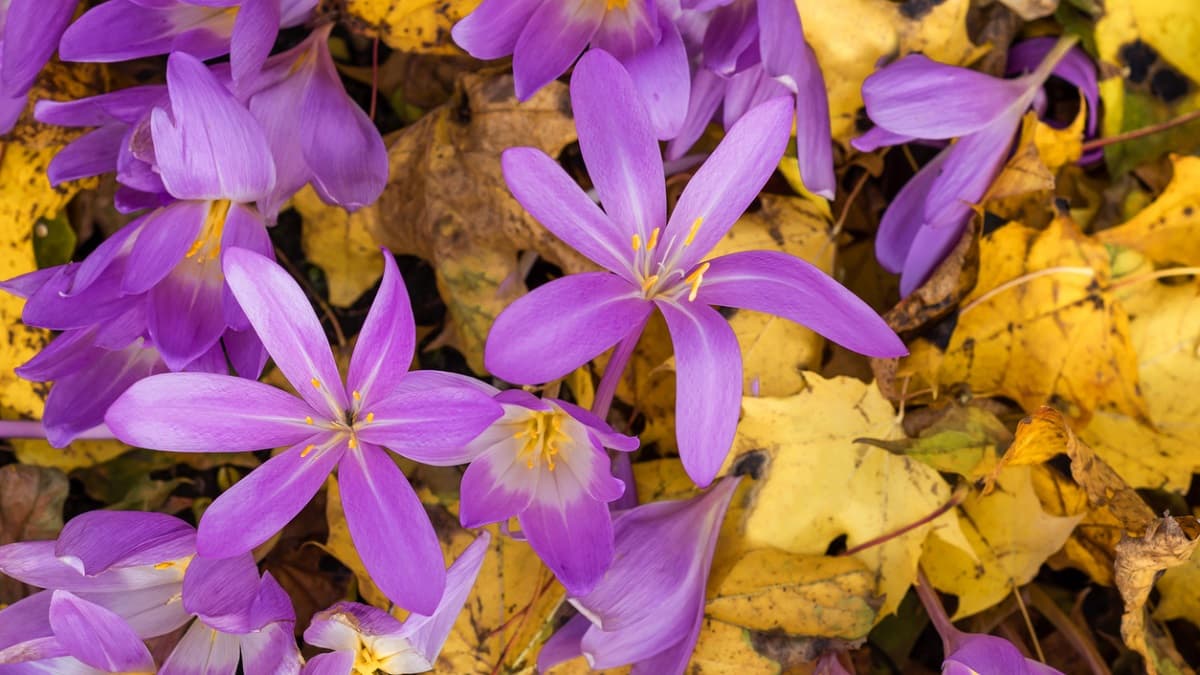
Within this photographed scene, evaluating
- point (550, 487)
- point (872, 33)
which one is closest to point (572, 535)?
point (550, 487)

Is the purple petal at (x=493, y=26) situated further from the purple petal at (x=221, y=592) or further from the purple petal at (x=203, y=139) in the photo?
the purple petal at (x=221, y=592)

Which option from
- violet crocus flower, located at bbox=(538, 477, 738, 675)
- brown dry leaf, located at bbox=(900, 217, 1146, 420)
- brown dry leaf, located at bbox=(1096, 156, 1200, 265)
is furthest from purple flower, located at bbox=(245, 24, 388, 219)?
brown dry leaf, located at bbox=(1096, 156, 1200, 265)

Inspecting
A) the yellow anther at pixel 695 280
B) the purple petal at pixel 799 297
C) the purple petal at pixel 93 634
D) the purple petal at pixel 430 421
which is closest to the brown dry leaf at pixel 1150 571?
the purple petal at pixel 799 297

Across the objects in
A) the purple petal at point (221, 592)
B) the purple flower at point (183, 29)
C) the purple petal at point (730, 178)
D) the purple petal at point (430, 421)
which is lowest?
the purple petal at point (221, 592)

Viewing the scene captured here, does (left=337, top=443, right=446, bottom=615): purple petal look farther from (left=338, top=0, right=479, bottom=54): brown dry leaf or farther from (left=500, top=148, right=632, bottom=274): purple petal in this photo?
(left=338, top=0, right=479, bottom=54): brown dry leaf

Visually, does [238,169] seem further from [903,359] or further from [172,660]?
[903,359]
